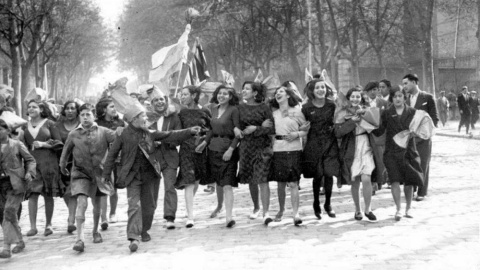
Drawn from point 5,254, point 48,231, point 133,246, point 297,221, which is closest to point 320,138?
point 297,221

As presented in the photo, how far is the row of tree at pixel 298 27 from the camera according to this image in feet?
92.4

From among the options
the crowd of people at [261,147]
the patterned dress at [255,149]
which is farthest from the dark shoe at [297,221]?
the patterned dress at [255,149]

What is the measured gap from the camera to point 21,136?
8.45 meters

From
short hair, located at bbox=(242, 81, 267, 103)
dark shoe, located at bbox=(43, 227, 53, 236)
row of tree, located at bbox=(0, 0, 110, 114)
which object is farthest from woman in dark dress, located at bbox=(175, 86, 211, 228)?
row of tree, located at bbox=(0, 0, 110, 114)

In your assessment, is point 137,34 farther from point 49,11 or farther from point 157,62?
point 157,62

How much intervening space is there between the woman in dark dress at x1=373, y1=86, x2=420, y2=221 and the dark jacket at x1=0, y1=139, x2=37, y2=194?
166 inches

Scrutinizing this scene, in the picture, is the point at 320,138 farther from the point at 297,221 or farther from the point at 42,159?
the point at 42,159

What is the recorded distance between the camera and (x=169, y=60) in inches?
489

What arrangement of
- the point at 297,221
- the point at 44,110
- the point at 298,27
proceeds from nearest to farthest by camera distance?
the point at 297,221 < the point at 44,110 < the point at 298,27

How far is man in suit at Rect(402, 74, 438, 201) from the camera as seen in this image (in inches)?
396

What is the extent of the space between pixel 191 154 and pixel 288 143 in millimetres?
1289

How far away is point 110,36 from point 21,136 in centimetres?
4834

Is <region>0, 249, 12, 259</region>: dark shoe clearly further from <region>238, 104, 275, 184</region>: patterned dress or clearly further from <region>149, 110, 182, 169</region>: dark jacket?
<region>238, 104, 275, 184</region>: patterned dress

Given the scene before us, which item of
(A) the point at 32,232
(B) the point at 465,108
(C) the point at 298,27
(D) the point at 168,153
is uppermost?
(C) the point at 298,27
